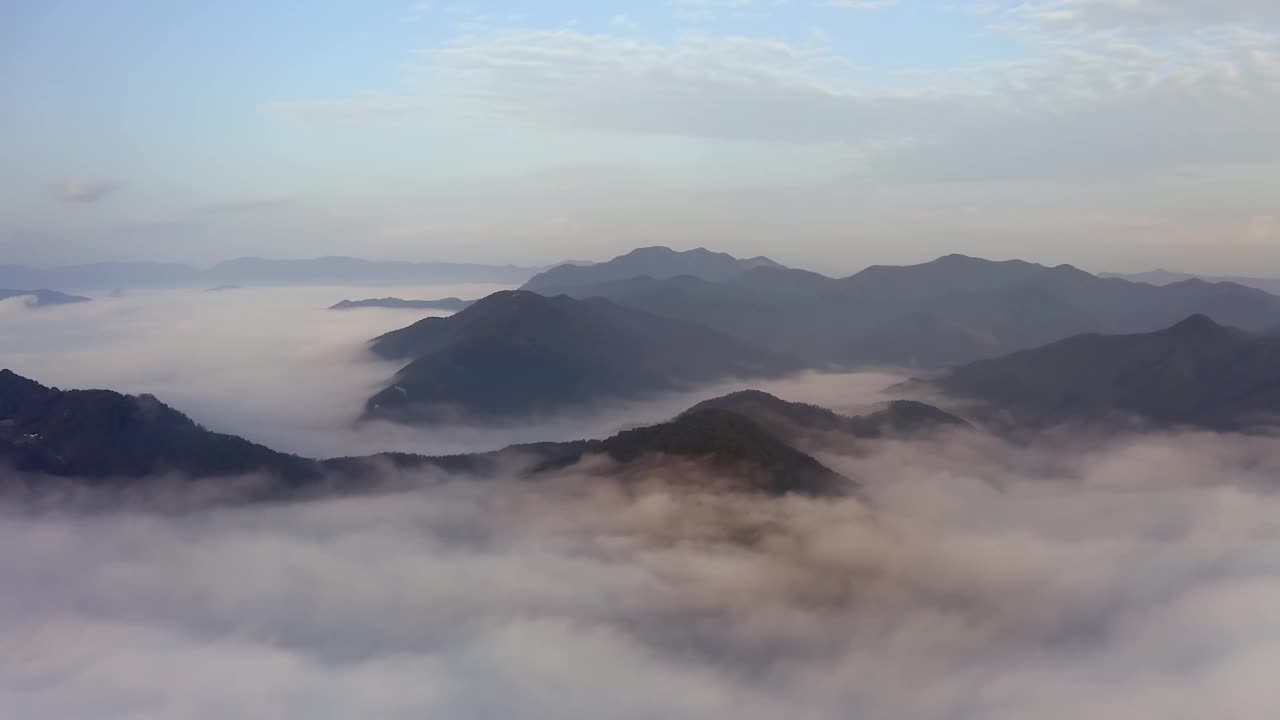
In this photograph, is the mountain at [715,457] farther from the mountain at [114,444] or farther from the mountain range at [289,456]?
the mountain at [114,444]

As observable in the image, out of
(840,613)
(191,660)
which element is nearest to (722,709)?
(840,613)

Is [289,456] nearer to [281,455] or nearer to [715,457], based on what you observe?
[281,455]

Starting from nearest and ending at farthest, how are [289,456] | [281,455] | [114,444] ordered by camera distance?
[114,444] < [281,455] < [289,456]

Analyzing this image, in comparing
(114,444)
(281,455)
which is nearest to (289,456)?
(281,455)

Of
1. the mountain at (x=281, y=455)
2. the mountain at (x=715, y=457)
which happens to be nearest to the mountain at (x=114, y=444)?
the mountain at (x=281, y=455)

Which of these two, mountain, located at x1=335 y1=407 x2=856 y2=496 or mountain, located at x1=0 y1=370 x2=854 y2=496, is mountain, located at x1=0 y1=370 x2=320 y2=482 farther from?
mountain, located at x1=335 y1=407 x2=856 y2=496

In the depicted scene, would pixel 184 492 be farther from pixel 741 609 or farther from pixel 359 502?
pixel 741 609

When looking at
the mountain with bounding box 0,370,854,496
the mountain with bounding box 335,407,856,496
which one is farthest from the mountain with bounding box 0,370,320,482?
the mountain with bounding box 335,407,856,496
